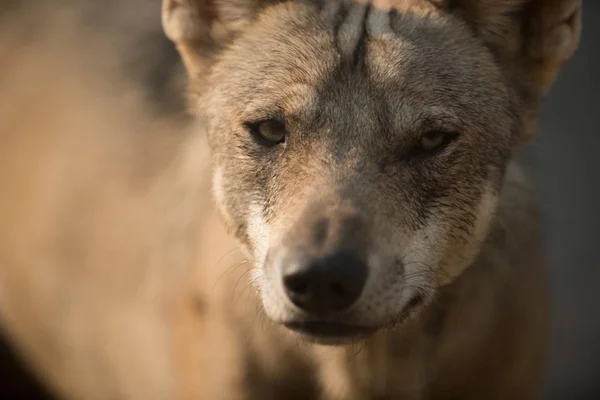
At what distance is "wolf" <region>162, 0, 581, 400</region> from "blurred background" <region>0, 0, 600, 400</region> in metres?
1.02

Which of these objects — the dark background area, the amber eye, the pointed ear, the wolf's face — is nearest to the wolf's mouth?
the wolf's face

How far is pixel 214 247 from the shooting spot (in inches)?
125

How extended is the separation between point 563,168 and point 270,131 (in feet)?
9.70

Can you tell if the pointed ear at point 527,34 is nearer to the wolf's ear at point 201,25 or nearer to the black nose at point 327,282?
the wolf's ear at point 201,25

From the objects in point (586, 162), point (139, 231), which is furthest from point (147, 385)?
point (586, 162)

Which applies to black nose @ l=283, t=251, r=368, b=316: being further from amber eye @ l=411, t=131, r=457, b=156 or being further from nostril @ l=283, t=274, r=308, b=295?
amber eye @ l=411, t=131, r=457, b=156

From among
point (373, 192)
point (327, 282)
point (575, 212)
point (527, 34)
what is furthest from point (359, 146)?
point (575, 212)

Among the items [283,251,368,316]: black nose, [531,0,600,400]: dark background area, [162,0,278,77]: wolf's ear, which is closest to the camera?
[283,251,368,316]: black nose

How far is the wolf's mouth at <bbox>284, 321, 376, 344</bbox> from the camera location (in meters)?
2.40

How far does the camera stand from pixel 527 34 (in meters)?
2.88

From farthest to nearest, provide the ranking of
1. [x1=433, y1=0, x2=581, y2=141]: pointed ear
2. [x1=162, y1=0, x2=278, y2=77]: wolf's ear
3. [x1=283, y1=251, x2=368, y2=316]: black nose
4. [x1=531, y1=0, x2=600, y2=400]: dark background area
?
1. [x1=531, y1=0, x2=600, y2=400]: dark background area
2. [x1=162, y1=0, x2=278, y2=77]: wolf's ear
3. [x1=433, y1=0, x2=581, y2=141]: pointed ear
4. [x1=283, y1=251, x2=368, y2=316]: black nose

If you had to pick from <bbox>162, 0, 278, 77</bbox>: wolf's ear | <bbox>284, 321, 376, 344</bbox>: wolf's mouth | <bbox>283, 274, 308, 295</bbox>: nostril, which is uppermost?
<bbox>162, 0, 278, 77</bbox>: wolf's ear

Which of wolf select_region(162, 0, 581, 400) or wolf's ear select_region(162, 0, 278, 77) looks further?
wolf's ear select_region(162, 0, 278, 77)

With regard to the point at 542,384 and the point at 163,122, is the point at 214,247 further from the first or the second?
the point at 542,384
